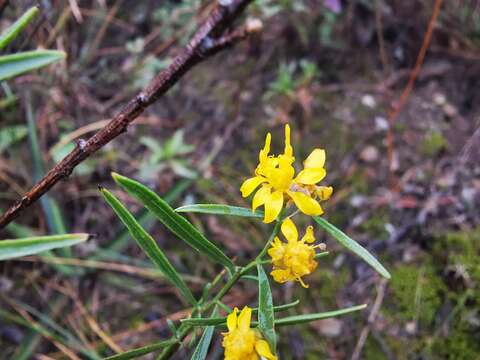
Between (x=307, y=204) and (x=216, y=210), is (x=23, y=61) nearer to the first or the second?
(x=216, y=210)

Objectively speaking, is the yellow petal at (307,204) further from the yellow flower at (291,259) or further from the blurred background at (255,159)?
the blurred background at (255,159)

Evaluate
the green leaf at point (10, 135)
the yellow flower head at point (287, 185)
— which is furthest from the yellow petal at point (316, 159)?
the green leaf at point (10, 135)

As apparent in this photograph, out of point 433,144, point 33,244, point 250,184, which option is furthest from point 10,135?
point 433,144

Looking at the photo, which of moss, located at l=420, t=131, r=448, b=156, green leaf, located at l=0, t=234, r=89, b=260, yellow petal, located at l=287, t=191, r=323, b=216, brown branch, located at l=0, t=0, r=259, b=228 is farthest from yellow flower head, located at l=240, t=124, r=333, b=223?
moss, located at l=420, t=131, r=448, b=156

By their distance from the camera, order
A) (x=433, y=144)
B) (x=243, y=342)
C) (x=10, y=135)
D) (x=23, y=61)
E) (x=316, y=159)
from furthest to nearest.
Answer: (x=433, y=144) < (x=10, y=135) < (x=23, y=61) < (x=316, y=159) < (x=243, y=342)

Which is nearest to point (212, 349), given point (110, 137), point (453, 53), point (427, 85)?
point (110, 137)

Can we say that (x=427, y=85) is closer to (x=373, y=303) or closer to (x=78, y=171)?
(x=373, y=303)

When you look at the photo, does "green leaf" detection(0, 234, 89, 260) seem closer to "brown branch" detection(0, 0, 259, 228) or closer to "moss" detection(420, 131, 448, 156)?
"brown branch" detection(0, 0, 259, 228)
